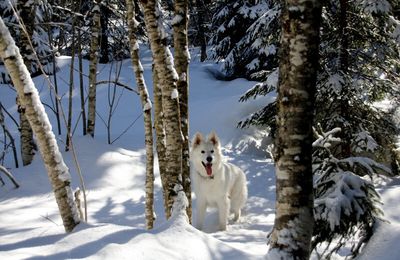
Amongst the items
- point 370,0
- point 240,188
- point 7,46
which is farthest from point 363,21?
point 7,46

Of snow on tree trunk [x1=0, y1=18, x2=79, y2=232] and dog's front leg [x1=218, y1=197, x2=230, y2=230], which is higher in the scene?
snow on tree trunk [x1=0, y1=18, x2=79, y2=232]

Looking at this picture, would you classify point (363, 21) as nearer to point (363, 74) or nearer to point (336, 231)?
point (363, 74)

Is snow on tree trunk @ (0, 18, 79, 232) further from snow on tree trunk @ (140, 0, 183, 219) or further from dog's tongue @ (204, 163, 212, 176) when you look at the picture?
dog's tongue @ (204, 163, 212, 176)

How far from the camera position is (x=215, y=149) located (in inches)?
271

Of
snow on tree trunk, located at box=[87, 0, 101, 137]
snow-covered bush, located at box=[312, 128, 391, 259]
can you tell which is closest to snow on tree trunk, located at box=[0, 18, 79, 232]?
snow-covered bush, located at box=[312, 128, 391, 259]

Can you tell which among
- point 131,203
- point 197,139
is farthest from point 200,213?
point 131,203

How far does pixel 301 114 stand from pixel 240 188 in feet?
15.3

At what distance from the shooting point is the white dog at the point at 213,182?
655 cm

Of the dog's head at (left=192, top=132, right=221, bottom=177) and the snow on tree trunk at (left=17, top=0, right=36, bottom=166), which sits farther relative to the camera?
the snow on tree trunk at (left=17, top=0, right=36, bottom=166)

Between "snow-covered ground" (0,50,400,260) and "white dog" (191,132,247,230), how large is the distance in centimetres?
32

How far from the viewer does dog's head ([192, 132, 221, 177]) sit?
6.69 meters

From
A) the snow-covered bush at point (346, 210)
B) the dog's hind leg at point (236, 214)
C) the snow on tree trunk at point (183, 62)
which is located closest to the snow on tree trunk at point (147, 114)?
the snow on tree trunk at point (183, 62)

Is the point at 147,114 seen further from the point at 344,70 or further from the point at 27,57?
the point at 344,70

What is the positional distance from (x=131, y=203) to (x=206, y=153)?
1756 millimetres
